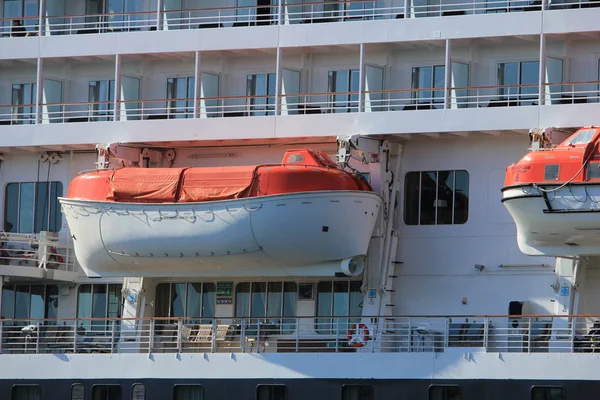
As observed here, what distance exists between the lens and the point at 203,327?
112ft

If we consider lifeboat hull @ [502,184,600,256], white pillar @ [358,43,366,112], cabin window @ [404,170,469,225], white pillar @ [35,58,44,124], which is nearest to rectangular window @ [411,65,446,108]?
white pillar @ [358,43,366,112]

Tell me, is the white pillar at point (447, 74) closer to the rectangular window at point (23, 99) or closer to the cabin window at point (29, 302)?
the cabin window at point (29, 302)

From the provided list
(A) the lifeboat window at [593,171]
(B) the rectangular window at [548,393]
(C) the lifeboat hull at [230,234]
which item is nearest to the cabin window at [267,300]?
(C) the lifeboat hull at [230,234]

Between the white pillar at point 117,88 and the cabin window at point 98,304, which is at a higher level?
the white pillar at point 117,88

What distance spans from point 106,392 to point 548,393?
933 centimetres

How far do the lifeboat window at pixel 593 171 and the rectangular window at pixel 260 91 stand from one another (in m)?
8.27

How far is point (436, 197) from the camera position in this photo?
1318 inches

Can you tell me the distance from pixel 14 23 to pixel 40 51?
1959mm

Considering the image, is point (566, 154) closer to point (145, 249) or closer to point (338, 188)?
point (338, 188)

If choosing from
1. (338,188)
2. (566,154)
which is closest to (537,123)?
(566,154)

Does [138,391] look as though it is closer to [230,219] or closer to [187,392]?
[187,392]

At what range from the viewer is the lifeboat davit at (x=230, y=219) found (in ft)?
105

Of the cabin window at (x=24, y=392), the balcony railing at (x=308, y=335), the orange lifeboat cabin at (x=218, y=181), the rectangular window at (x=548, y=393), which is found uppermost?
the orange lifeboat cabin at (x=218, y=181)

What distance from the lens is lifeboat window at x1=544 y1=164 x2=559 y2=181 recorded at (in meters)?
30.2
